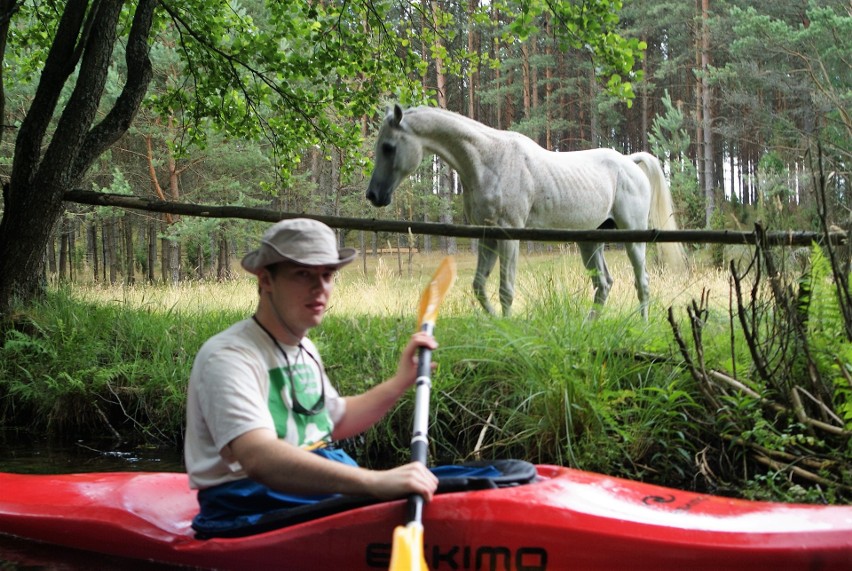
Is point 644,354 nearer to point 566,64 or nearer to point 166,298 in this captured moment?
point 166,298

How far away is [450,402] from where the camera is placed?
4.80 m

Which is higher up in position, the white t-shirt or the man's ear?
the man's ear

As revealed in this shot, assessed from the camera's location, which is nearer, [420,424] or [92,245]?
[420,424]

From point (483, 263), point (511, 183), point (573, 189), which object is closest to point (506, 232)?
point (483, 263)

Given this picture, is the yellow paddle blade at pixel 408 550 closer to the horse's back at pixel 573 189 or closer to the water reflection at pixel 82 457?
the water reflection at pixel 82 457

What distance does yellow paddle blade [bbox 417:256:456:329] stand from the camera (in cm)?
349

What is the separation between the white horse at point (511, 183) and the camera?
249 inches

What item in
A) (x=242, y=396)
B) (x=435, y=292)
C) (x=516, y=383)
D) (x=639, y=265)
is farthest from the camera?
(x=639, y=265)

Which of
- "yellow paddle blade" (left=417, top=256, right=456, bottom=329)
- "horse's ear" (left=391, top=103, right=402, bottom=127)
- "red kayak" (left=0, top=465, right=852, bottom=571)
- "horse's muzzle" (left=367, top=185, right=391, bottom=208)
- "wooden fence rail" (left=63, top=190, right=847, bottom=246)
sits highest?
"horse's ear" (left=391, top=103, right=402, bottom=127)

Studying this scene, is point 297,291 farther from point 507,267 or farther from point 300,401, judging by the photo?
point 507,267

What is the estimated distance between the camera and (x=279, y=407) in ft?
8.66

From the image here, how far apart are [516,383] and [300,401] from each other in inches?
82.9

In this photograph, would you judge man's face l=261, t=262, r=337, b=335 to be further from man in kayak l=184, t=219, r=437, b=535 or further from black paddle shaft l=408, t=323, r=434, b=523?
black paddle shaft l=408, t=323, r=434, b=523

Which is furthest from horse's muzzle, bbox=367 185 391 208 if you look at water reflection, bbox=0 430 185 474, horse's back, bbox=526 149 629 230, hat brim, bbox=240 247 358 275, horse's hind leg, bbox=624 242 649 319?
hat brim, bbox=240 247 358 275
